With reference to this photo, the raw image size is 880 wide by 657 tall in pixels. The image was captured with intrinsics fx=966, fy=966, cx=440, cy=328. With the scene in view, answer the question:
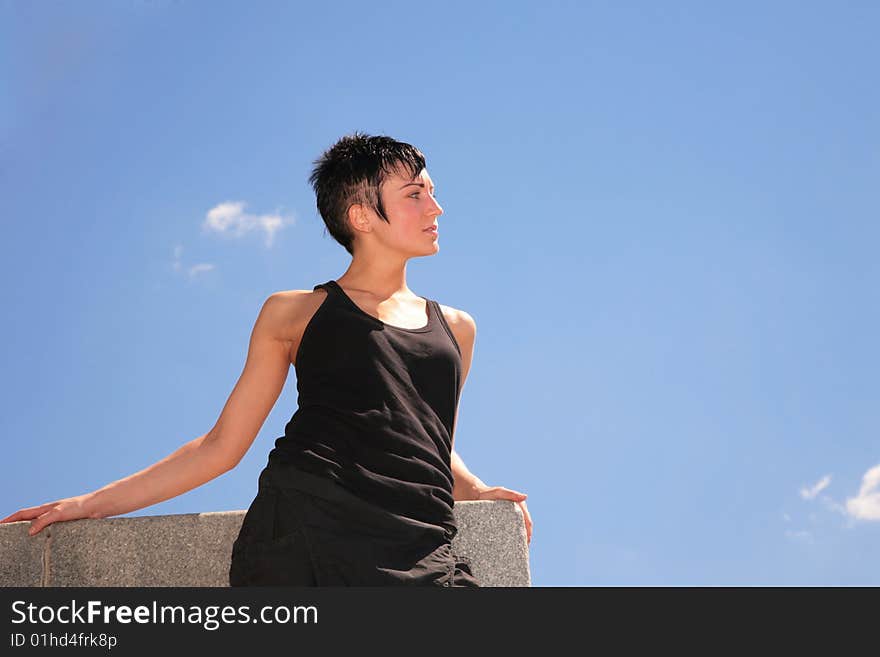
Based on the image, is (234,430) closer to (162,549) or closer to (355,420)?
(355,420)

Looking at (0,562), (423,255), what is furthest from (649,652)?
(0,562)

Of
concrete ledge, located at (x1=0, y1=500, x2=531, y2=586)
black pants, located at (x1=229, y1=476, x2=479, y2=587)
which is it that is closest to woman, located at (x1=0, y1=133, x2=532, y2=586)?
black pants, located at (x1=229, y1=476, x2=479, y2=587)

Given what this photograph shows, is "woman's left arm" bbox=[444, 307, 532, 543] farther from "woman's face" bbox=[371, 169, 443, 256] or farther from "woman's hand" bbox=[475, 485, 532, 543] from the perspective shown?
"woman's face" bbox=[371, 169, 443, 256]

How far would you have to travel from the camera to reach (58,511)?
3.19m

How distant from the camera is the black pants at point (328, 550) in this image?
264 centimetres

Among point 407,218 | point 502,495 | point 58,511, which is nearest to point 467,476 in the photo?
point 502,495

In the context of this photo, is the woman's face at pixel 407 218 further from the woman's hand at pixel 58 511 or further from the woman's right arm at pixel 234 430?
the woman's hand at pixel 58 511

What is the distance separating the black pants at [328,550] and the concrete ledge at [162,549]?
2.50 feet

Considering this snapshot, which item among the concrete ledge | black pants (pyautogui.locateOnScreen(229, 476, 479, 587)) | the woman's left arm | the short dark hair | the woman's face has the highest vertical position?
the short dark hair

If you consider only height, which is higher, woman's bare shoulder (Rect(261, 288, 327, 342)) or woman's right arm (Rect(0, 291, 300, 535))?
woman's bare shoulder (Rect(261, 288, 327, 342))

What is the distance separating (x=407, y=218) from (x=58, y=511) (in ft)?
4.93

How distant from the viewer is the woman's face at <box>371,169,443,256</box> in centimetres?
315

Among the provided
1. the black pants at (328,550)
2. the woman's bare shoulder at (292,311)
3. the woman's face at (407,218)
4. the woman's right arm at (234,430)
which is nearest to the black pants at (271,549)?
the black pants at (328,550)

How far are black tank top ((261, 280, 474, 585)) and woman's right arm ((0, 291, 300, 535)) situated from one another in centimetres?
13
